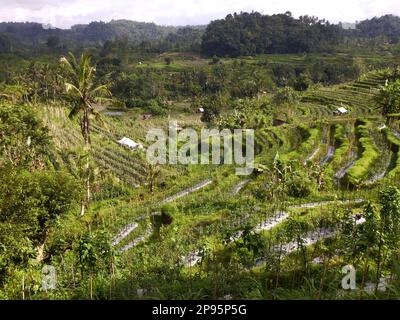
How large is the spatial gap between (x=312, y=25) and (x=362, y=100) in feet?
356

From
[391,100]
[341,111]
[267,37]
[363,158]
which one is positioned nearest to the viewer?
[363,158]

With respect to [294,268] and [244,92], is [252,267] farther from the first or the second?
[244,92]

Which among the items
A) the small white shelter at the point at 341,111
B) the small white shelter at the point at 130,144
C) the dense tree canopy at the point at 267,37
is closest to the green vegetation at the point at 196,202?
the small white shelter at the point at 341,111

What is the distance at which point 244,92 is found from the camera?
9500cm

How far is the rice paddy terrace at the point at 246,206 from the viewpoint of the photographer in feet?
39.2

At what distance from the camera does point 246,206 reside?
74.6 feet

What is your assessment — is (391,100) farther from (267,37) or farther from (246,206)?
(267,37)

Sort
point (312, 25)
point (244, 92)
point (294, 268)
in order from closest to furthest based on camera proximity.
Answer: point (294, 268) < point (244, 92) < point (312, 25)

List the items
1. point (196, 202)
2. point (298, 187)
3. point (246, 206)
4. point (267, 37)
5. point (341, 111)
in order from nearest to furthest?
1. point (246, 206)
2. point (298, 187)
3. point (196, 202)
4. point (341, 111)
5. point (267, 37)

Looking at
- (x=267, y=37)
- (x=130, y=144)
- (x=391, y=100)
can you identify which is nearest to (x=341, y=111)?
(x=391, y=100)

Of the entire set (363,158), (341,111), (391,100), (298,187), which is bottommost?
(298,187)

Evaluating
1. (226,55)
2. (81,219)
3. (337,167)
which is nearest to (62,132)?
(81,219)

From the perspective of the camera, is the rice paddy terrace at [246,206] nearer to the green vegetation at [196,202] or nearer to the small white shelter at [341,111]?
the green vegetation at [196,202]
